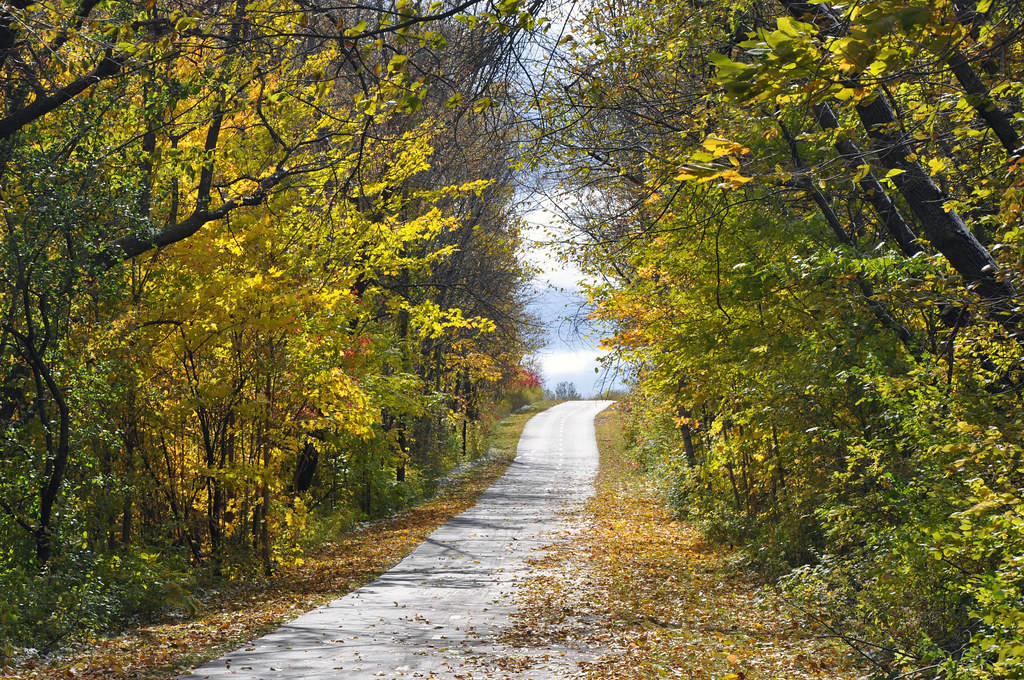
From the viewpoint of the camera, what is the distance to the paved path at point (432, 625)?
7.24 metres

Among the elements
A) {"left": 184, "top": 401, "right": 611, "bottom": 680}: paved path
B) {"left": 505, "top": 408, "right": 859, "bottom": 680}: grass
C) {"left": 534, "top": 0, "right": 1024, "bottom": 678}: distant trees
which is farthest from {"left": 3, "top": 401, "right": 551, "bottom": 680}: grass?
{"left": 534, "top": 0, "right": 1024, "bottom": 678}: distant trees

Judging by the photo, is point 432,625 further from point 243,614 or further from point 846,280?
point 846,280

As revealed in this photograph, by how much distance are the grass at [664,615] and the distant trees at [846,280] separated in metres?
0.47

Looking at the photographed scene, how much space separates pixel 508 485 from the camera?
997 inches

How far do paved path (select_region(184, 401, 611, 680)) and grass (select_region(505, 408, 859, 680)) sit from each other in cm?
42

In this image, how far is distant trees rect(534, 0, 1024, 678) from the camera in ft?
12.6

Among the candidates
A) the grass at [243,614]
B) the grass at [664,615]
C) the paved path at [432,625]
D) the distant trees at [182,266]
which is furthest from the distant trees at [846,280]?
the grass at [243,614]

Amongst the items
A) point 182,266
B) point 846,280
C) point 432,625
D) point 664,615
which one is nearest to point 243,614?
point 432,625

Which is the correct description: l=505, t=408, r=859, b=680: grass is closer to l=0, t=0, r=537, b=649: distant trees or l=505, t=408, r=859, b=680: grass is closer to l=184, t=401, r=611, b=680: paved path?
l=184, t=401, r=611, b=680: paved path

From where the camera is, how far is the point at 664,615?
9.61 meters

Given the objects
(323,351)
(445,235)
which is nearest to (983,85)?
(323,351)

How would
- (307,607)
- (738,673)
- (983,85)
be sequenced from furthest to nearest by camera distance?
1. (307,607)
2. (738,673)
3. (983,85)

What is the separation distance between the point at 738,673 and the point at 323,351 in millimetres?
7214

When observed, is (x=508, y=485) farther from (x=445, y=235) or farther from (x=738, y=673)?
(x=738, y=673)
